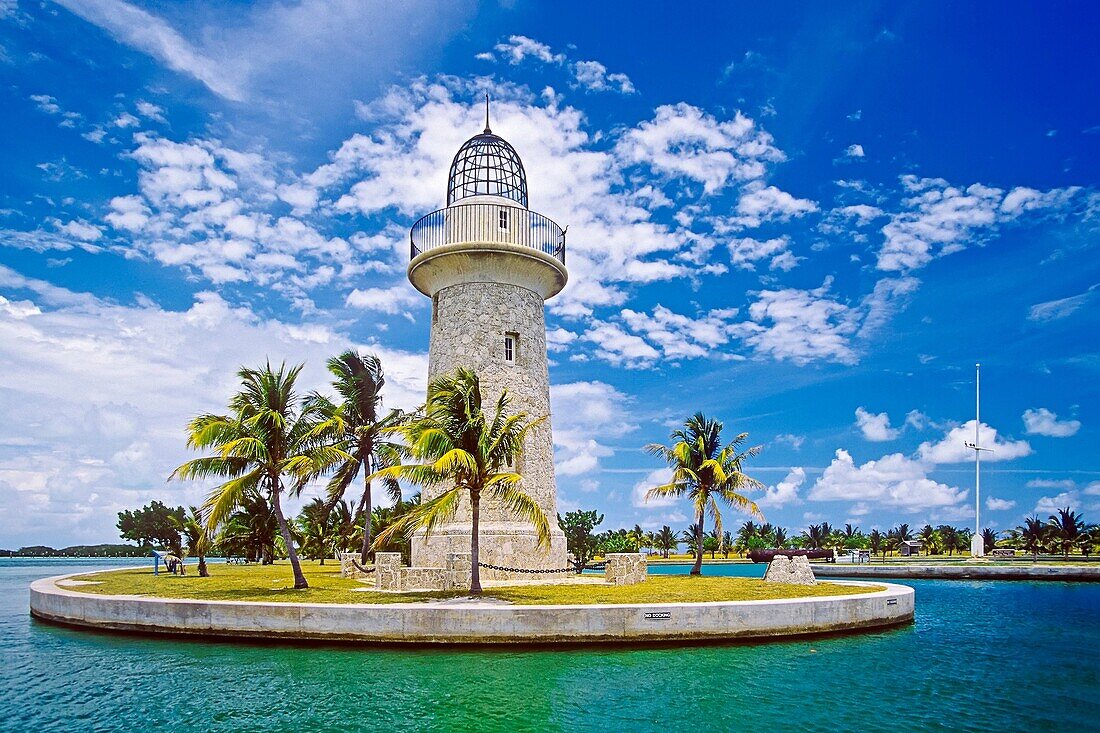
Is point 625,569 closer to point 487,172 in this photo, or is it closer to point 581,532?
point 487,172

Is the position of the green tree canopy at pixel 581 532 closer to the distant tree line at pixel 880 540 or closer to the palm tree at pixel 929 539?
the distant tree line at pixel 880 540

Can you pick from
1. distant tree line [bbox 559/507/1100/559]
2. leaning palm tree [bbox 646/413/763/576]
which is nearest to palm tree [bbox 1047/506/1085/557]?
distant tree line [bbox 559/507/1100/559]

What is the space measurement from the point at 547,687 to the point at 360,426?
19.6m

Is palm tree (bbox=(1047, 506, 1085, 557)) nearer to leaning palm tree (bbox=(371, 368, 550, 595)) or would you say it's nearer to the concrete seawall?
the concrete seawall

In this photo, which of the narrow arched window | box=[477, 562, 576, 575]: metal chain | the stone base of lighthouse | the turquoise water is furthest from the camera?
the narrow arched window

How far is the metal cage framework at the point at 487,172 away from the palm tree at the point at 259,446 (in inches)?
404

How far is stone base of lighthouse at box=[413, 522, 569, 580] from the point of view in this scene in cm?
2445

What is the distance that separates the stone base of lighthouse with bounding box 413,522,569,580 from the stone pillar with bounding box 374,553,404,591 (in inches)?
83.7

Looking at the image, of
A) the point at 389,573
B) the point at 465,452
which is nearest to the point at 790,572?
the point at 465,452

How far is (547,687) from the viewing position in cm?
1353

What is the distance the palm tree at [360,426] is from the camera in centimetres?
3070

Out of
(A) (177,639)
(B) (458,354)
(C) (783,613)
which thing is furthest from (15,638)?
(C) (783,613)

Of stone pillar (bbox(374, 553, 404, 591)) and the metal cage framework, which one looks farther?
the metal cage framework

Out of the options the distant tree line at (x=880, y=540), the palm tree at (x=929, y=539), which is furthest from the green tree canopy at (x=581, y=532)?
the palm tree at (x=929, y=539)
